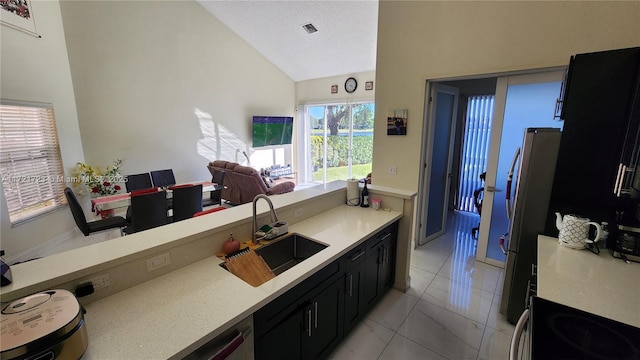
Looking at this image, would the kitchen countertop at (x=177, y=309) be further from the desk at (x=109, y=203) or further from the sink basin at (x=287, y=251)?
Result: the desk at (x=109, y=203)

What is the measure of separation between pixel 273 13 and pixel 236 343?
5.64m

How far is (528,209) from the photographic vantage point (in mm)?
2104

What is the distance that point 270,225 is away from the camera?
6.61 ft

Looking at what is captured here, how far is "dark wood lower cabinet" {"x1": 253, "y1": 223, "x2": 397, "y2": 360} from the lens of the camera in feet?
4.55

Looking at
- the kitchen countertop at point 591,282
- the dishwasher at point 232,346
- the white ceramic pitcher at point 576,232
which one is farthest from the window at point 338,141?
the dishwasher at point 232,346

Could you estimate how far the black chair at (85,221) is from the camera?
287 cm

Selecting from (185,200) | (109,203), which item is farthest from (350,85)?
(109,203)

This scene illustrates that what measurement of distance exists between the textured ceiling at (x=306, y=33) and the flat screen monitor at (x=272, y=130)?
1.50 metres

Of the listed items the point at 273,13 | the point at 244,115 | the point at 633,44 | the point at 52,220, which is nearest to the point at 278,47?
the point at 273,13

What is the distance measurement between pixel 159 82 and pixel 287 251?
15.8 feet

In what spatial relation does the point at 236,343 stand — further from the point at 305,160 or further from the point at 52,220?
the point at 305,160

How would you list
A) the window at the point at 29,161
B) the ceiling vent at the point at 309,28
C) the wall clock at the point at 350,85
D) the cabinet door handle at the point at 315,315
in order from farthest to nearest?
the wall clock at the point at 350,85 → the ceiling vent at the point at 309,28 → the window at the point at 29,161 → the cabinet door handle at the point at 315,315

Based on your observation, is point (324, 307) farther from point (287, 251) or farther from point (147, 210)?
point (147, 210)

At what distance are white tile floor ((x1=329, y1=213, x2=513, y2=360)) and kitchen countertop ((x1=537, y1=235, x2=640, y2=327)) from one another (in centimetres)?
89
